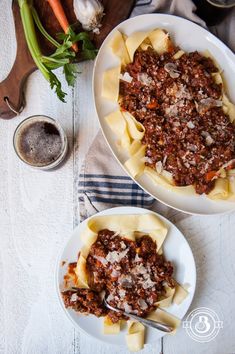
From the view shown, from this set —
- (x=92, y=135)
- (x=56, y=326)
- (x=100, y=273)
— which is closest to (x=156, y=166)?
(x=92, y=135)

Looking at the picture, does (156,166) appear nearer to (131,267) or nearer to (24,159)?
(131,267)

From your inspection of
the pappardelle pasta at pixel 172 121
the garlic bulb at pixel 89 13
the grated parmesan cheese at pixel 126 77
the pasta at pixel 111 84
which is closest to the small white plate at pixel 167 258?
the pappardelle pasta at pixel 172 121

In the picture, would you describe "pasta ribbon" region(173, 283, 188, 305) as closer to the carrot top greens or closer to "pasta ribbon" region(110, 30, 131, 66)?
the carrot top greens

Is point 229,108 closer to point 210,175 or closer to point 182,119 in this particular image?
point 182,119

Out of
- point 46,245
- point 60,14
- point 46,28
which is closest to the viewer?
point 60,14

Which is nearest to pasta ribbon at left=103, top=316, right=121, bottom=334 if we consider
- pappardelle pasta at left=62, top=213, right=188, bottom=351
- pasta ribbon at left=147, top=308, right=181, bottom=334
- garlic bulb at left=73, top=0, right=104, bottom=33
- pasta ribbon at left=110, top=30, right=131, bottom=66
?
pappardelle pasta at left=62, top=213, right=188, bottom=351

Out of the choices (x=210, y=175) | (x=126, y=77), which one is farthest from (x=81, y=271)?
(x=126, y=77)

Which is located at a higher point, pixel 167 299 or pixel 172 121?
pixel 172 121
